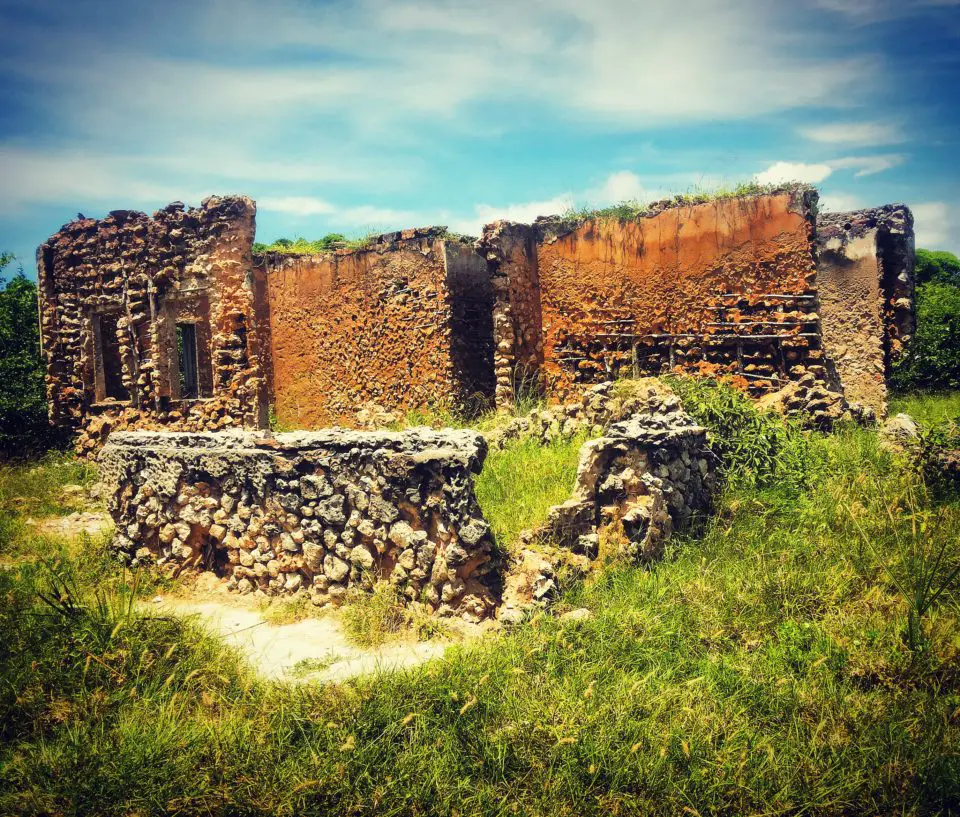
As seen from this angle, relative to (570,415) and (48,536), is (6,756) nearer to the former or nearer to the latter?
(48,536)

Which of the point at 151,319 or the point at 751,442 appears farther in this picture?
the point at 151,319

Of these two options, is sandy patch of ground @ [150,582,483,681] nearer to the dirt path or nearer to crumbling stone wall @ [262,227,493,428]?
the dirt path

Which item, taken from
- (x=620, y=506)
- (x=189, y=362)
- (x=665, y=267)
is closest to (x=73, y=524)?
(x=189, y=362)

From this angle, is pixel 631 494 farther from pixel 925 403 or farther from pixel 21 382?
pixel 21 382

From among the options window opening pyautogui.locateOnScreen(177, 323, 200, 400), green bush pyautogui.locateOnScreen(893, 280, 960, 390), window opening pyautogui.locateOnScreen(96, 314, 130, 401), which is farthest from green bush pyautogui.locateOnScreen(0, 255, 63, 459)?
green bush pyautogui.locateOnScreen(893, 280, 960, 390)

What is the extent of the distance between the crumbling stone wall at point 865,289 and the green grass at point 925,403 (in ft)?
2.07

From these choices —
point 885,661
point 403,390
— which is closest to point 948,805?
point 885,661

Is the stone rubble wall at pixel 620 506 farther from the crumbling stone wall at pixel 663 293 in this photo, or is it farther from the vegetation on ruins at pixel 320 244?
the vegetation on ruins at pixel 320 244

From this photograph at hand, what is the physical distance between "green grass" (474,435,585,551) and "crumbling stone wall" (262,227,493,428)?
11.4 feet

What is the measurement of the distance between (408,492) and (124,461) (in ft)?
10.3

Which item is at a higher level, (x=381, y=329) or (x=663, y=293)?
(x=663, y=293)

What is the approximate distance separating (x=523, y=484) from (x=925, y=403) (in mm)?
7777

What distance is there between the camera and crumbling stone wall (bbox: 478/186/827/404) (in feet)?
27.9

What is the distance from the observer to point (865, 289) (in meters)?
12.4
